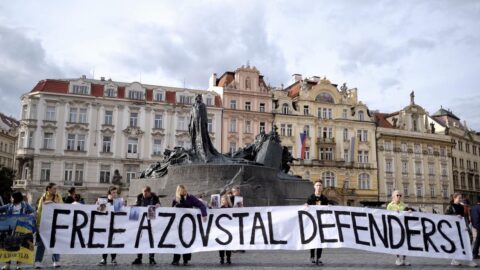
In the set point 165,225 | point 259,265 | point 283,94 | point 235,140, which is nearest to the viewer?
point 259,265

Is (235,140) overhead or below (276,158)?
overhead

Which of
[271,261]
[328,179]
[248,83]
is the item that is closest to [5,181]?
[248,83]

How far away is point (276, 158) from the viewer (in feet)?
58.6

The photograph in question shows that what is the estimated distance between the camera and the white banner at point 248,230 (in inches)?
340

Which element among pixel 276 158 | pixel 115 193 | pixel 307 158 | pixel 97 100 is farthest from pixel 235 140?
pixel 115 193

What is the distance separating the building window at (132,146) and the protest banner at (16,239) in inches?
1610

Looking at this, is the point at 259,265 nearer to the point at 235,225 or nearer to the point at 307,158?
the point at 235,225

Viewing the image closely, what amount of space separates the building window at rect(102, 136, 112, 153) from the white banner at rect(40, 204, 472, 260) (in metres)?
40.3

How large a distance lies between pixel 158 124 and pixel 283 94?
1535 cm

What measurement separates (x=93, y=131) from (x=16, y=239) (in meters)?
41.2

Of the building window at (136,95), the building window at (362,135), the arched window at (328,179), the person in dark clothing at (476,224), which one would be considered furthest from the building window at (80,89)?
the person in dark clothing at (476,224)

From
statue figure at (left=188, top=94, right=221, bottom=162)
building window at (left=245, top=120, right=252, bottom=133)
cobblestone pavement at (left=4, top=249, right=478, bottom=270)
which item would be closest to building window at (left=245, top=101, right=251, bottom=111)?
building window at (left=245, top=120, right=252, bottom=133)

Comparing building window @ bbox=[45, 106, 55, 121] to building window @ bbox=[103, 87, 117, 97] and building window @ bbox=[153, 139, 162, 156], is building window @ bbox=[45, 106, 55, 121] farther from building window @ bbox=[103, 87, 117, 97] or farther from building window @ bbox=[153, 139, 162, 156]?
building window @ bbox=[153, 139, 162, 156]

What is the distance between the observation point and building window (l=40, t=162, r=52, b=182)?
44906 millimetres
